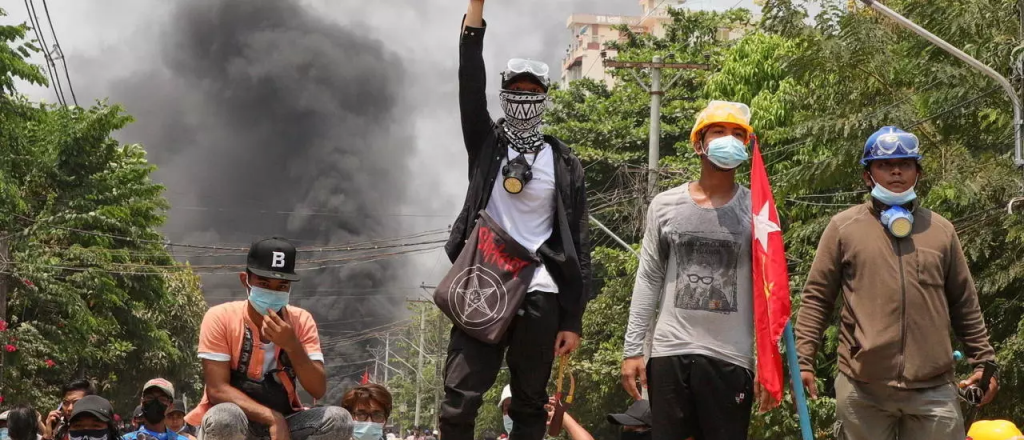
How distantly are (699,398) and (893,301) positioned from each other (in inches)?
39.1

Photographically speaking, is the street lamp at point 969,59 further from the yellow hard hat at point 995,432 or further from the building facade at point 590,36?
the building facade at point 590,36

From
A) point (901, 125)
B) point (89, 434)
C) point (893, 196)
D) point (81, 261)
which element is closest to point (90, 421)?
point (89, 434)

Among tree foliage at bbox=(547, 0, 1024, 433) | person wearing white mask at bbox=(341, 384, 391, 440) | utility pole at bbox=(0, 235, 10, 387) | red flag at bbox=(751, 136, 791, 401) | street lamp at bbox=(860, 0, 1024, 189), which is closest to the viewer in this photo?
red flag at bbox=(751, 136, 791, 401)

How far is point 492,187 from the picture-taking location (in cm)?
580

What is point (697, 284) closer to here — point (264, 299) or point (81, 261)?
point (264, 299)

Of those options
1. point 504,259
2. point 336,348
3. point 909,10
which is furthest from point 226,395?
point 336,348

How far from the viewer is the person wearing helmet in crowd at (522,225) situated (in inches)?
217

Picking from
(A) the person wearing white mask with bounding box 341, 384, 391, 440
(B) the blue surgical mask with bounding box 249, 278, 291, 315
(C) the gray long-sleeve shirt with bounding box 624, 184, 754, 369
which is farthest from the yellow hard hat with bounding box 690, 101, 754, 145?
(A) the person wearing white mask with bounding box 341, 384, 391, 440

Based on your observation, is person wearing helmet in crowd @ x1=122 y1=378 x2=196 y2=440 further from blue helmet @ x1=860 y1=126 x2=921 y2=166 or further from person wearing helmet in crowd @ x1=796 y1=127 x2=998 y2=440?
blue helmet @ x1=860 y1=126 x2=921 y2=166

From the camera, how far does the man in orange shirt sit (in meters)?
5.84

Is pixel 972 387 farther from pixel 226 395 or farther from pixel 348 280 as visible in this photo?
pixel 348 280

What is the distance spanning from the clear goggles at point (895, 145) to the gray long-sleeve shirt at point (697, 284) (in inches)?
24.1

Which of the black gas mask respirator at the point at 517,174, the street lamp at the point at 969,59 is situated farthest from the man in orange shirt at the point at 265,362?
the street lamp at the point at 969,59

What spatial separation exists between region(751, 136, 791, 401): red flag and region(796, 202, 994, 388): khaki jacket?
0.49m
